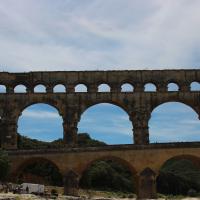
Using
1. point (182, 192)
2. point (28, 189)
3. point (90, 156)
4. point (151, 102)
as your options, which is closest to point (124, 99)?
point (151, 102)

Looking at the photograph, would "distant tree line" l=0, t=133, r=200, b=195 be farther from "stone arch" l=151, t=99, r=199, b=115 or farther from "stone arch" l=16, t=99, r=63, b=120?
"stone arch" l=151, t=99, r=199, b=115

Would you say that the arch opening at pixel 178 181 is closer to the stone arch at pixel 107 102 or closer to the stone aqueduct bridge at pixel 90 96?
the stone aqueduct bridge at pixel 90 96

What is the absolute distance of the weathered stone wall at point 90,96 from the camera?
167 ft

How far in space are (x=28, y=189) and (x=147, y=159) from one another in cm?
1219

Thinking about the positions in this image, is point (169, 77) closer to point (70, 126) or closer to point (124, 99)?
point (124, 99)

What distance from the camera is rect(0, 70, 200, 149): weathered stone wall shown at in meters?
50.8

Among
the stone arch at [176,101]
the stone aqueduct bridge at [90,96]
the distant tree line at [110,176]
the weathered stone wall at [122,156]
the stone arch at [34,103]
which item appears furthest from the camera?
the distant tree line at [110,176]

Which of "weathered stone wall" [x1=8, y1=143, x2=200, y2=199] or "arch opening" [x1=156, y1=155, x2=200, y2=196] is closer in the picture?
"weathered stone wall" [x1=8, y1=143, x2=200, y2=199]

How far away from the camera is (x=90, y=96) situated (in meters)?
51.6

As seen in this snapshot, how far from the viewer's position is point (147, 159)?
44.4 metres

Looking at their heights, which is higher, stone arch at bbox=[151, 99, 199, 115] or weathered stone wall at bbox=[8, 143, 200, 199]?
stone arch at bbox=[151, 99, 199, 115]

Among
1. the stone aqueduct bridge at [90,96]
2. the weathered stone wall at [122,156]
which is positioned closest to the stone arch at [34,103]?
the stone aqueduct bridge at [90,96]

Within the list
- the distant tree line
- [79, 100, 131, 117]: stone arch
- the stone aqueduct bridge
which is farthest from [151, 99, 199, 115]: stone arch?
the distant tree line

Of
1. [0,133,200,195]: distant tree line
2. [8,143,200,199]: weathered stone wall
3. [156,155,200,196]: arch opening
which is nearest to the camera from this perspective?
[8,143,200,199]: weathered stone wall
